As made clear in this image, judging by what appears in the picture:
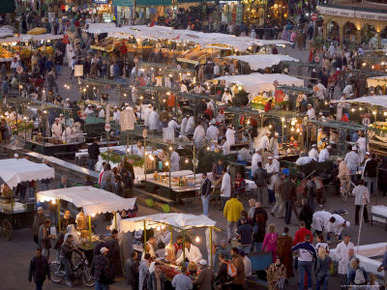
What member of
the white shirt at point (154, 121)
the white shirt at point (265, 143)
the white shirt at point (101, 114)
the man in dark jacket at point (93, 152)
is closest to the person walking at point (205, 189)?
the white shirt at point (265, 143)

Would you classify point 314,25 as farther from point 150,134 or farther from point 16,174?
Answer: point 16,174

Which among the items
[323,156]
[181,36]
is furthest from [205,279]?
[181,36]

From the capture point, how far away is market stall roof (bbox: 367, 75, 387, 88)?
127 ft

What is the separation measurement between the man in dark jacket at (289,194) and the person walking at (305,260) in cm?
477

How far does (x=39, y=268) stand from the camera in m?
19.3

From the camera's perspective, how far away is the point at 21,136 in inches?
1278

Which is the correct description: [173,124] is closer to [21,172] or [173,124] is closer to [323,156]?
[323,156]

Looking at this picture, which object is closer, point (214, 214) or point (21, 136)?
point (214, 214)

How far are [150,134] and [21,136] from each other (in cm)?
560

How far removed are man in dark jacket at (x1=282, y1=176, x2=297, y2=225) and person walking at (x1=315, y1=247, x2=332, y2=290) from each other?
507 centimetres

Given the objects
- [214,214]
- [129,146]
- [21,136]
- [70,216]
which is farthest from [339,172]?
[21,136]

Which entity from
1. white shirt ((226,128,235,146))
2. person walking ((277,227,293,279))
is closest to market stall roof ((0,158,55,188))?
person walking ((277,227,293,279))

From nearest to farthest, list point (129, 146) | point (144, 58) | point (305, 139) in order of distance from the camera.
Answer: point (129, 146) → point (305, 139) → point (144, 58)

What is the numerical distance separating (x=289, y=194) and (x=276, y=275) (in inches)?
216
